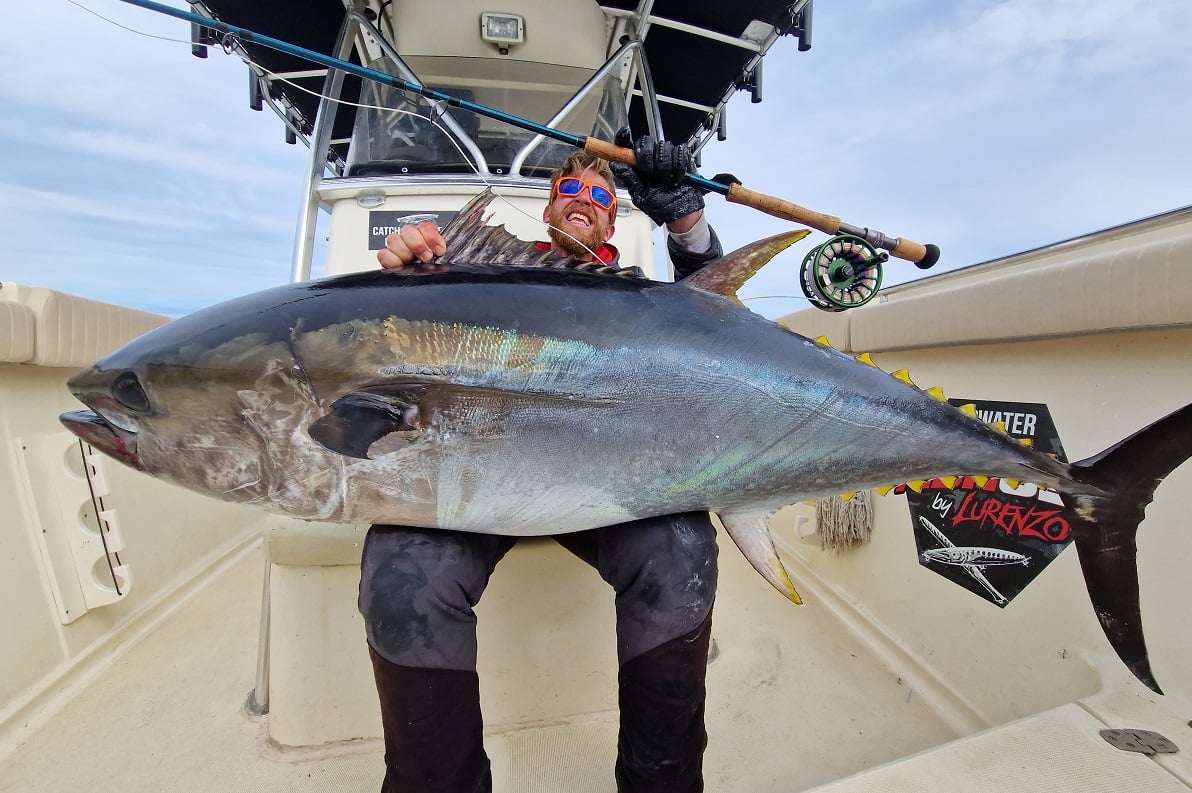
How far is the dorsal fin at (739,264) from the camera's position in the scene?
131 centimetres

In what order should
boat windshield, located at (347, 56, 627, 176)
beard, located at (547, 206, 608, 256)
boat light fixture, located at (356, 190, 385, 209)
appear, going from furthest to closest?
boat windshield, located at (347, 56, 627, 176) → boat light fixture, located at (356, 190, 385, 209) → beard, located at (547, 206, 608, 256)

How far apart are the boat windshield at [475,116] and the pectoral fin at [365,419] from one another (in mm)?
1936

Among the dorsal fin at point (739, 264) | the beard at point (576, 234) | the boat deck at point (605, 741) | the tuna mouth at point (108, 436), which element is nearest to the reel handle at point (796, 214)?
the beard at point (576, 234)

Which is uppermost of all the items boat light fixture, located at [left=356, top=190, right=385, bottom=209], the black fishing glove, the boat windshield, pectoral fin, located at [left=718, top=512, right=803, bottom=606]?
the boat windshield

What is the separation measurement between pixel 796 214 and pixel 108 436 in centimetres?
177

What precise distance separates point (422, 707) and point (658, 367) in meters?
0.80

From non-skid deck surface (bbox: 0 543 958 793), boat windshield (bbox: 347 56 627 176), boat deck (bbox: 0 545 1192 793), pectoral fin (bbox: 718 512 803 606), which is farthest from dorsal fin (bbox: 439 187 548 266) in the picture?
boat windshield (bbox: 347 56 627 176)

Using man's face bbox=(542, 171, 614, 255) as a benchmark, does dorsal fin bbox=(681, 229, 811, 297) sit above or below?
below

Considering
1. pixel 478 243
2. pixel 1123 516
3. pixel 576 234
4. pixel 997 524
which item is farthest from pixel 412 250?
pixel 997 524

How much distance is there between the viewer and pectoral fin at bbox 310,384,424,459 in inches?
42.9

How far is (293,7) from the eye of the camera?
317cm

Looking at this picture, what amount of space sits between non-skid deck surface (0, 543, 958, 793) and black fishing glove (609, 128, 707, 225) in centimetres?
138

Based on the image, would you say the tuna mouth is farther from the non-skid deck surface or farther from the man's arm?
the man's arm

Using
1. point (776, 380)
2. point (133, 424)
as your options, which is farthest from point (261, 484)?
point (776, 380)
